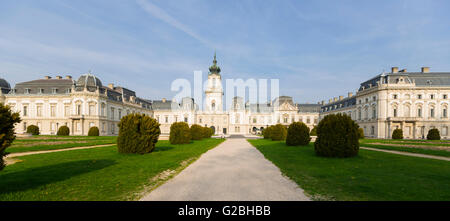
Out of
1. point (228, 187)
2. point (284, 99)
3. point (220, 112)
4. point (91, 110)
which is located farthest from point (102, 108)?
point (284, 99)

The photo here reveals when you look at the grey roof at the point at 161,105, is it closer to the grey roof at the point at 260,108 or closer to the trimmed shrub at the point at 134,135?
the grey roof at the point at 260,108

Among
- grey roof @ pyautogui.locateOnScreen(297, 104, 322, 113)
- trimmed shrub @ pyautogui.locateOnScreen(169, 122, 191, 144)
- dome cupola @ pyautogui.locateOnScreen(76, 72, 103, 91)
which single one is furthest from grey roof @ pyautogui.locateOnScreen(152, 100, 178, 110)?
trimmed shrub @ pyautogui.locateOnScreen(169, 122, 191, 144)

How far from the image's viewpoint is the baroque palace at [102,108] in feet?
174

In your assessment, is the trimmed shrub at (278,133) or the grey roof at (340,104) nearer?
the trimmed shrub at (278,133)

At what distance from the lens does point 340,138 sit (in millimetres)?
13180

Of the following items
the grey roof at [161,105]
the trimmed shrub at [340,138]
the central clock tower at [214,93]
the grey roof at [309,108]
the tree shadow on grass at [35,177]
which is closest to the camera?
Answer: the tree shadow on grass at [35,177]

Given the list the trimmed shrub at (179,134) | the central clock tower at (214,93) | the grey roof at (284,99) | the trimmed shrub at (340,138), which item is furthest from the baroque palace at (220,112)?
the trimmed shrub at (340,138)

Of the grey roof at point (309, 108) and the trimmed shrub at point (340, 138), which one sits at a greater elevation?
the grey roof at point (309, 108)

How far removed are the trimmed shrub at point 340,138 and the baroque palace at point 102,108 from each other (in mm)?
54536

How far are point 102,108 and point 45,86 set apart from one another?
17.7 metres

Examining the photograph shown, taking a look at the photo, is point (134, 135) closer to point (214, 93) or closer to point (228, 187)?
point (228, 187)
